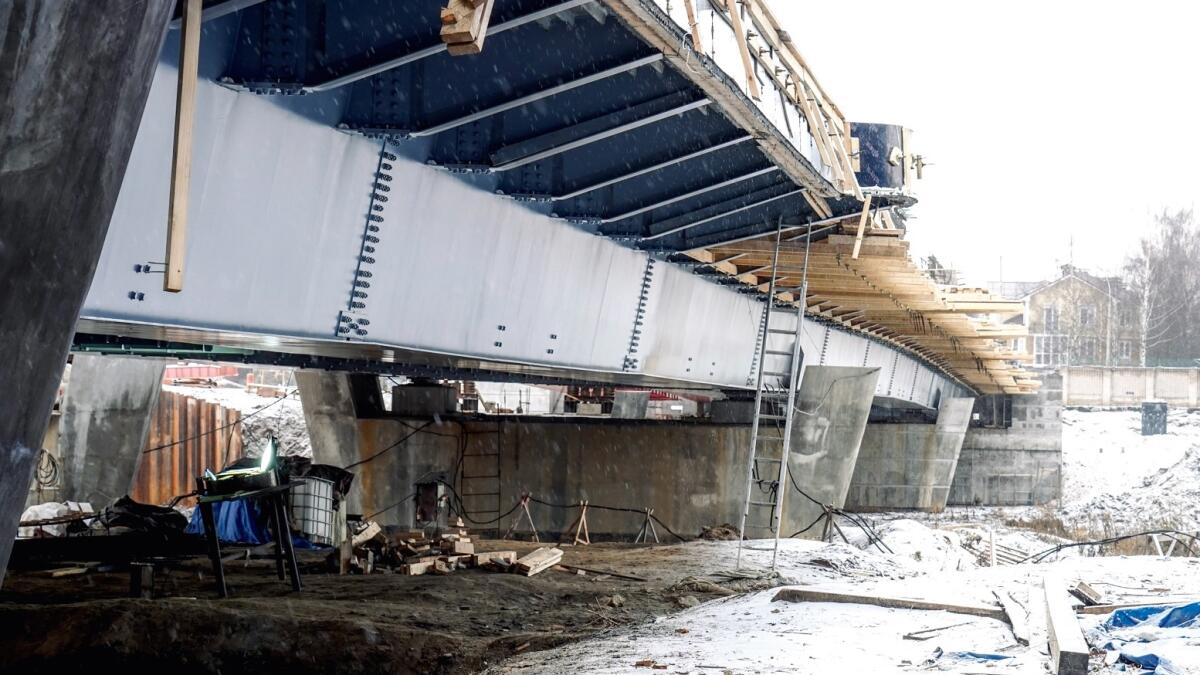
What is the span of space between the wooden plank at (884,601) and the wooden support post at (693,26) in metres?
4.97

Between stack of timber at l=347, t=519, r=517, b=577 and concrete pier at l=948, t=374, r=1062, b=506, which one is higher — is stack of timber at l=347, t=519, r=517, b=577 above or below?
below

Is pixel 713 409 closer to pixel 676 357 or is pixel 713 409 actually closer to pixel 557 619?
pixel 676 357

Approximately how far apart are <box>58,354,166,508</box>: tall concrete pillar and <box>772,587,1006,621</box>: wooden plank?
800 inches

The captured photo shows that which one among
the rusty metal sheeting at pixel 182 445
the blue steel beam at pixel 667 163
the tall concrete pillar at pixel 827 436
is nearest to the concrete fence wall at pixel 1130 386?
the rusty metal sheeting at pixel 182 445

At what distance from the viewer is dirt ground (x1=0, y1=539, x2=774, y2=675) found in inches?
373

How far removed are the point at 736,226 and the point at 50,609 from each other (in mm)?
8278

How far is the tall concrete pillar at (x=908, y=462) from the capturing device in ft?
130

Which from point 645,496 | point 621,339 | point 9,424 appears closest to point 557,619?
point 621,339

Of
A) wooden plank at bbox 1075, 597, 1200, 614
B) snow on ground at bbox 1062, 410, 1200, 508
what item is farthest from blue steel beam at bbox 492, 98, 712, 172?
snow on ground at bbox 1062, 410, 1200, 508

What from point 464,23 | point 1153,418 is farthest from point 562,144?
point 1153,418

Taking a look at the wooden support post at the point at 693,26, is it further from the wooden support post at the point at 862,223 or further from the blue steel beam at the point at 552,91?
the wooden support post at the point at 862,223

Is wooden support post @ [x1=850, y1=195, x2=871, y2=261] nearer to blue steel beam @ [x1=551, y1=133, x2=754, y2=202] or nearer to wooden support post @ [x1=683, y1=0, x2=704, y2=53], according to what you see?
blue steel beam @ [x1=551, y1=133, x2=754, y2=202]

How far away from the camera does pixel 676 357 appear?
16344 mm

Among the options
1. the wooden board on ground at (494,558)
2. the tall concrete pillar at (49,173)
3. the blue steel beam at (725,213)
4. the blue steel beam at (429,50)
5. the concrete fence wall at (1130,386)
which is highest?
the concrete fence wall at (1130,386)
